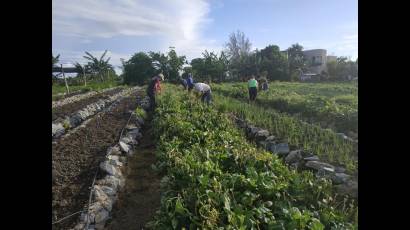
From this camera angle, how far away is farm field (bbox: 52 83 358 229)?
2.82 metres

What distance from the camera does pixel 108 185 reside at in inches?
179

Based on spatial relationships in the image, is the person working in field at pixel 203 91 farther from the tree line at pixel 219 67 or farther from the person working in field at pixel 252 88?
the tree line at pixel 219 67

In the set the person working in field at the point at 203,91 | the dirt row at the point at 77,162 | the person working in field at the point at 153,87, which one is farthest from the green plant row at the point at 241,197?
the person working in field at the point at 153,87

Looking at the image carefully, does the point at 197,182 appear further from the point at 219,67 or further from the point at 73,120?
the point at 219,67

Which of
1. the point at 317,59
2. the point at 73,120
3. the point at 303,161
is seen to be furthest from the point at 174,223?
the point at 317,59

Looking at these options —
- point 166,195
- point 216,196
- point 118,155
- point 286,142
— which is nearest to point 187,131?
point 118,155

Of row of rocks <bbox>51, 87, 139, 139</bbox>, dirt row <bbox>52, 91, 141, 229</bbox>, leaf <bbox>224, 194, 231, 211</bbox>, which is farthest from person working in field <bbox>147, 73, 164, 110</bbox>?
leaf <bbox>224, 194, 231, 211</bbox>

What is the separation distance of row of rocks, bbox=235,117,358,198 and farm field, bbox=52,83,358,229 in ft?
0.37

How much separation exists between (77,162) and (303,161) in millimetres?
3591

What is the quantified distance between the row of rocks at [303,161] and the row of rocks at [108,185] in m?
2.43

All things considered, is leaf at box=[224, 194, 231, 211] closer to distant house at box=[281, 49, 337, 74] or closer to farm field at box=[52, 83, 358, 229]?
farm field at box=[52, 83, 358, 229]
